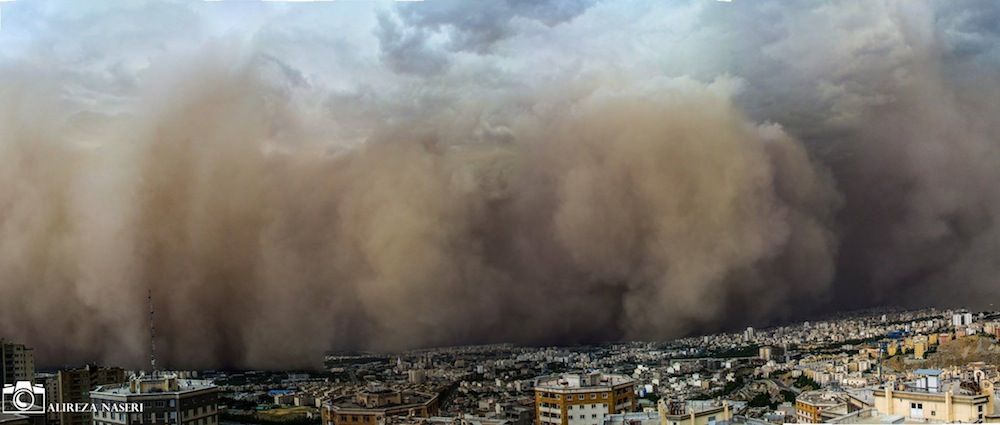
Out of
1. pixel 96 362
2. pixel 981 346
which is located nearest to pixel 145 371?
pixel 96 362

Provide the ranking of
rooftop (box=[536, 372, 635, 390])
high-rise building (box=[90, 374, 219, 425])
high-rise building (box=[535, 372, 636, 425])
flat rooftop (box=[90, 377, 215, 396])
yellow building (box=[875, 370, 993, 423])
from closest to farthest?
yellow building (box=[875, 370, 993, 423]) < high-rise building (box=[90, 374, 219, 425]) < flat rooftop (box=[90, 377, 215, 396]) < high-rise building (box=[535, 372, 636, 425]) < rooftop (box=[536, 372, 635, 390])

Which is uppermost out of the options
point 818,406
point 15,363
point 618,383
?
point 15,363

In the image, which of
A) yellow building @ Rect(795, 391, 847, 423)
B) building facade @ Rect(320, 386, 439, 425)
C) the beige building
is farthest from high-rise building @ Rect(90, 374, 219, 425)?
yellow building @ Rect(795, 391, 847, 423)

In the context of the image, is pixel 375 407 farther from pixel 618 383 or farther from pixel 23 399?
pixel 23 399

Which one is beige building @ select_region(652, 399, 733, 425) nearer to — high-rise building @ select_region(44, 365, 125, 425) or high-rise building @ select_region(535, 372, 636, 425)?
high-rise building @ select_region(535, 372, 636, 425)

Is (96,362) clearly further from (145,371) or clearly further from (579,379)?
(579,379)

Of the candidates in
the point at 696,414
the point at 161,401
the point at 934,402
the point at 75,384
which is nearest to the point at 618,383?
the point at 696,414

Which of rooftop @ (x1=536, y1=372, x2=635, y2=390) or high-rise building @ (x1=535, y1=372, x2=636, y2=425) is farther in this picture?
rooftop @ (x1=536, y1=372, x2=635, y2=390)
